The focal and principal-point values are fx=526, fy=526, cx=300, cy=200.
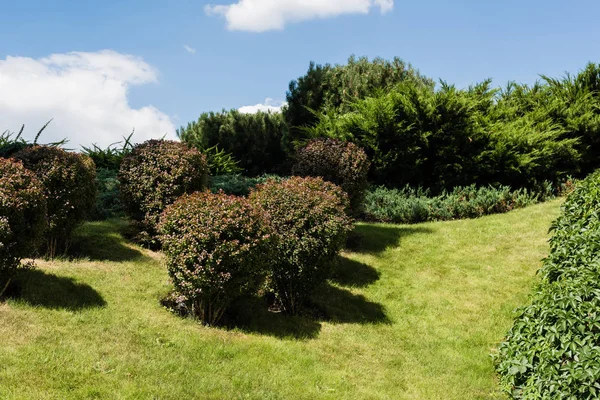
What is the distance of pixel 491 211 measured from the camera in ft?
50.4

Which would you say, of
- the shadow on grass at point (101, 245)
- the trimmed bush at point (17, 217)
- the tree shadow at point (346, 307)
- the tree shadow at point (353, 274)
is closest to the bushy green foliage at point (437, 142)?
the tree shadow at point (353, 274)

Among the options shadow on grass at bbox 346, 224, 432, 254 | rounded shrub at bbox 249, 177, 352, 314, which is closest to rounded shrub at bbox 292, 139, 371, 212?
shadow on grass at bbox 346, 224, 432, 254

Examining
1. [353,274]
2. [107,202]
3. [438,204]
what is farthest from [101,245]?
[438,204]

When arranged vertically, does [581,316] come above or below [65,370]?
above

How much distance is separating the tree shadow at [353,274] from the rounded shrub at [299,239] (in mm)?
1624

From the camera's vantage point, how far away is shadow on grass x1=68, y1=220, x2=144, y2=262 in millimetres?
9898

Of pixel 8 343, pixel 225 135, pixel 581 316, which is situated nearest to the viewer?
pixel 581 316

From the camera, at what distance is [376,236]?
1285 cm

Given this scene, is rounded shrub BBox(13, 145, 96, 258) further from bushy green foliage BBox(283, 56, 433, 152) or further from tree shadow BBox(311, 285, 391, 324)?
bushy green foliage BBox(283, 56, 433, 152)

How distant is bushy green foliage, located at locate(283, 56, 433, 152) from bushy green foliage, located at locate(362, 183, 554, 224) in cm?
659

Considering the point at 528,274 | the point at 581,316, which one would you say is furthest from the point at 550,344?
the point at 528,274

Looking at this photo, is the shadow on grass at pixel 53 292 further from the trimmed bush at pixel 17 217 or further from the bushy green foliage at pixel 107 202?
the bushy green foliage at pixel 107 202

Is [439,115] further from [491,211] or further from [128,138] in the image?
[128,138]

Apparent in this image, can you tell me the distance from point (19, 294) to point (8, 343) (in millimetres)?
1600
